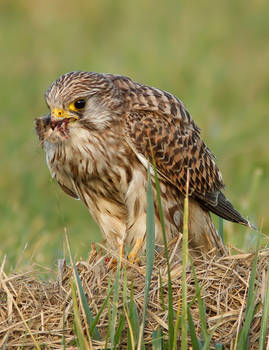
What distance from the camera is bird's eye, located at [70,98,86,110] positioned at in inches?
190

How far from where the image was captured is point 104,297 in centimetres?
408

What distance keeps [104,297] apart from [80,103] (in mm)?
1251

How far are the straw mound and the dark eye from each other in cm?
88

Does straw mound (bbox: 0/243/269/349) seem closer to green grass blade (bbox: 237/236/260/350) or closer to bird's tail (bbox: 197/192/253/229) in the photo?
green grass blade (bbox: 237/236/260/350)

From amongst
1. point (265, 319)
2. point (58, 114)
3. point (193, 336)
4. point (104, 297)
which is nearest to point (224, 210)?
point (58, 114)

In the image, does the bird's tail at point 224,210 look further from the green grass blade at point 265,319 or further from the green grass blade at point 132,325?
the green grass blade at point 132,325

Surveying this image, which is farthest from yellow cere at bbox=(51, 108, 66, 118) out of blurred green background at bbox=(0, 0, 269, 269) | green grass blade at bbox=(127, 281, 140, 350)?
green grass blade at bbox=(127, 281, 140, 350)

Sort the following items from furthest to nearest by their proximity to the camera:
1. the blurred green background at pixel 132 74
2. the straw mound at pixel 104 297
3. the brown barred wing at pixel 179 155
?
the blurred green background at pixel 132 74 < the brown barred wing at pixel 179 155 < the straw mound at pixel 104 297

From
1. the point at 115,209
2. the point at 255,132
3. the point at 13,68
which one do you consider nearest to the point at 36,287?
the point at 115,209

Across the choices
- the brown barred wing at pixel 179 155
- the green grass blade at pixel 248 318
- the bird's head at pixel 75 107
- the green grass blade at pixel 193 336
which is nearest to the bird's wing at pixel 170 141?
the brown barred wing at pixel 179 155

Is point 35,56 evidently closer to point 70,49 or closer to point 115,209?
point 70,49

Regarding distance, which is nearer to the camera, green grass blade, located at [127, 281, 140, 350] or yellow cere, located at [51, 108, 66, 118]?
green grass blade, located at [127, 281, 140, 350]

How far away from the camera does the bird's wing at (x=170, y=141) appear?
5066 mm

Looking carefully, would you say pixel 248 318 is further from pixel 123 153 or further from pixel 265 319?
pixel 123 153
